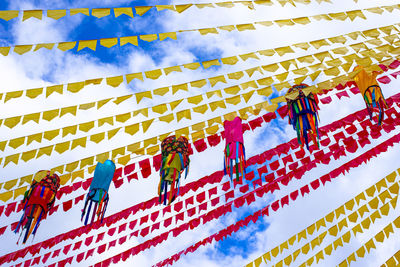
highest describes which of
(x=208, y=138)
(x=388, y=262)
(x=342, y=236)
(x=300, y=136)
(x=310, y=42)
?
(x=310, y=42)

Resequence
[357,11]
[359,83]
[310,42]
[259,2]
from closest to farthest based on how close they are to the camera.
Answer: [259,2], [357,11], [310,42], [359,83]

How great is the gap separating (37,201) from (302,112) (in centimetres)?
446

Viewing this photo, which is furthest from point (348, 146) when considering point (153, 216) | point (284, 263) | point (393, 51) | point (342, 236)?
point (153, 216)

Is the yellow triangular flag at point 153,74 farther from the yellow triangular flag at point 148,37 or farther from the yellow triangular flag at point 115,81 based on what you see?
the yellow triangular flag at point 148,37

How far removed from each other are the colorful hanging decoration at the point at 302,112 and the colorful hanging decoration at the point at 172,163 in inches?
71.0

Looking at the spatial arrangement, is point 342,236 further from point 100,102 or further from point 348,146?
point 100,102

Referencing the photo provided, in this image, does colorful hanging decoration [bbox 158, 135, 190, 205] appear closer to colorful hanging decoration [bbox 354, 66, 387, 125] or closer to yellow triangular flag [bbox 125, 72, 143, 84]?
yellow triangular flag [bbox 125, 72, 143, 84]

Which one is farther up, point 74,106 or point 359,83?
point 359,83

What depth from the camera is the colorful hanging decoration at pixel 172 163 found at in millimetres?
4566

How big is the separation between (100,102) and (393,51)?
4447 millimetres

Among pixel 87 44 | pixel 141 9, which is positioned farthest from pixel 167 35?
pixel 87 44

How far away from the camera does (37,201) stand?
471 cm

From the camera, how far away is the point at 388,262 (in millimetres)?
5566

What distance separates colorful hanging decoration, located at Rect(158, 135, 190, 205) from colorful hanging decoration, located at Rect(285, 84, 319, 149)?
180cm
